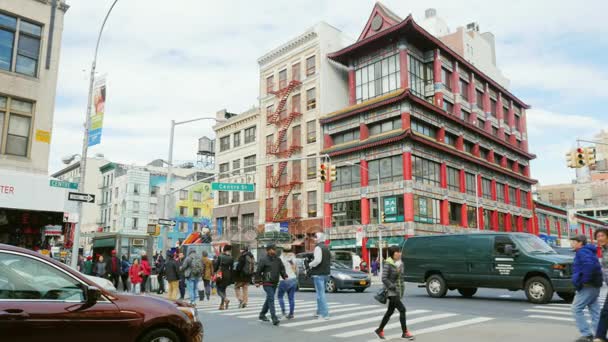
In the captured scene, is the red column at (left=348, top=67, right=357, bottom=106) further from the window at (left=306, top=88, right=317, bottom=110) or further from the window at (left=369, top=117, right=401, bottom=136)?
the window at (left=369, top=117, right=401, bottom=136)

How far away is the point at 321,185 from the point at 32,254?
4508 centimetres

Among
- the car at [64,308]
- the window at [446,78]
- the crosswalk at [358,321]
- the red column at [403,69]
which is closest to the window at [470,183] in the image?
the window at [446,78]

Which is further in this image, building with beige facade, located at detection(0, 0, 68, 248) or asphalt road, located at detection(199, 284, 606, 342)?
building with beige facade, located at detection(0, 0, 68, 248)

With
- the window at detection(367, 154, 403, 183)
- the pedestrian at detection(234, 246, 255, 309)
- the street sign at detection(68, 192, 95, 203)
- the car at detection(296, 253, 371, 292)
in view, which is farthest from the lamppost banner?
the window at detection(367, 154, 403, 183)

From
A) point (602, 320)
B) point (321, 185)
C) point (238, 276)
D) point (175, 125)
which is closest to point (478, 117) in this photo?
point (321, 185)

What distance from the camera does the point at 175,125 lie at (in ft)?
81.7

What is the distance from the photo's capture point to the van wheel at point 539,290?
50.7 feet

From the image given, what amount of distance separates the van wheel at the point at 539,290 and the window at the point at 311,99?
125 ft

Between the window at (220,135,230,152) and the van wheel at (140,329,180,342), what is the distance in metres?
58.4

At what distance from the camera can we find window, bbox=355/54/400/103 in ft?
154

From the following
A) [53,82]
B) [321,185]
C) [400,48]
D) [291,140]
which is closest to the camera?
[53,82]

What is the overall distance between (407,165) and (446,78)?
44.6ft

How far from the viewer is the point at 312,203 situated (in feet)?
168

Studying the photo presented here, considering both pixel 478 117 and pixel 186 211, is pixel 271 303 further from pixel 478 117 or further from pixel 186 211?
pixel 186 211
